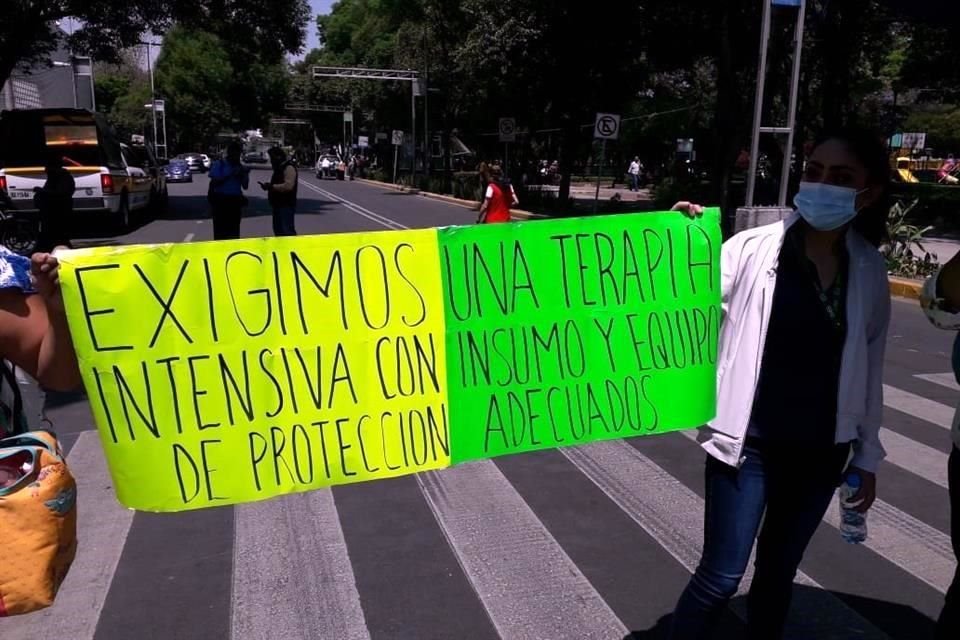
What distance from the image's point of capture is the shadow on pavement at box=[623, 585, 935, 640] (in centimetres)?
345

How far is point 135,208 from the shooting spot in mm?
19797

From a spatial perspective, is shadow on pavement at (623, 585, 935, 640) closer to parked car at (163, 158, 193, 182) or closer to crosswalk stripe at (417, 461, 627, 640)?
crosswalk stripe at (417, 461, 627, 640)

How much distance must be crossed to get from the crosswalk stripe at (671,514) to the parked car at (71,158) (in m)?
14.2

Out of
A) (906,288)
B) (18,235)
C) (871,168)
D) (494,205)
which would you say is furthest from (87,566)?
(18,235)

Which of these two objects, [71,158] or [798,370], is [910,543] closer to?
[798,370]

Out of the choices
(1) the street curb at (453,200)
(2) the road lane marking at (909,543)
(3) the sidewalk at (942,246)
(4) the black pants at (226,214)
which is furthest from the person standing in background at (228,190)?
(1) the street curb at (453,200)

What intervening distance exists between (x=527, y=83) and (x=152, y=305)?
2531cm

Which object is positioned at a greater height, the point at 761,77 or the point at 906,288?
the point at 761,77

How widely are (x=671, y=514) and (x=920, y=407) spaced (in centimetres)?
316

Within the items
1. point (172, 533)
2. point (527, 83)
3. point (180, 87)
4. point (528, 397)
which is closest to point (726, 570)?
point (528, 397)

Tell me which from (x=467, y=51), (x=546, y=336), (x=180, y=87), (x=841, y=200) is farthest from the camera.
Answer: (x=180, y=87)

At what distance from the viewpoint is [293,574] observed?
12.8 ft

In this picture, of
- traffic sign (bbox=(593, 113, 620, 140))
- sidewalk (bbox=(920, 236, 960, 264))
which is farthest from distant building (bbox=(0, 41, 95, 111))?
sidewalk (bbox=(920, 236, 960, 264))

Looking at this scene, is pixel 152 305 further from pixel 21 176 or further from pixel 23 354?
pixel 21 176
